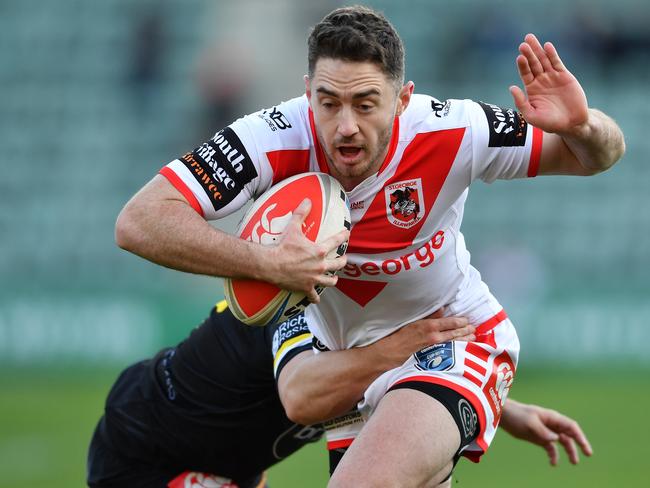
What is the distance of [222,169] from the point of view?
5.99 metres

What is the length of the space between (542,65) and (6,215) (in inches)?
495

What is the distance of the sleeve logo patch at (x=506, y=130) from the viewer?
6.32 metres

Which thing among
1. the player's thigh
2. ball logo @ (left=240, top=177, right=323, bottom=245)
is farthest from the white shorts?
ball logo @ (left=240, top=177, right=323, bottom=245)

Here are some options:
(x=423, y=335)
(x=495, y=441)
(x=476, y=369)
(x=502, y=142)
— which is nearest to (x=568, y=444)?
(x=476, y=369)

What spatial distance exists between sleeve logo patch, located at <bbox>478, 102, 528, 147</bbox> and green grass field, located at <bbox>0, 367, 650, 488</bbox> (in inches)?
202

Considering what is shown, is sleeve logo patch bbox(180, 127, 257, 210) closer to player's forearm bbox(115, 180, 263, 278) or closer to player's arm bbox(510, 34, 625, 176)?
player's forearm bbox(115, 180, 263, 278)

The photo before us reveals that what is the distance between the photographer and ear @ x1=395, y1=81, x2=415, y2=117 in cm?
612

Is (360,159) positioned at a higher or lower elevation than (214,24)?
lower

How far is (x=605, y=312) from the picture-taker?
15.6 meters

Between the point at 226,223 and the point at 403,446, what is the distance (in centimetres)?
1106

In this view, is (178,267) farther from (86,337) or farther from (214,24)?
(214,24)

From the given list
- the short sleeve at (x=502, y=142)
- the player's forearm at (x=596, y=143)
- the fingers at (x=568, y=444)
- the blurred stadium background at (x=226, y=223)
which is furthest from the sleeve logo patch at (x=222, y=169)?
the blurred stadium background at (x=226, y=223)

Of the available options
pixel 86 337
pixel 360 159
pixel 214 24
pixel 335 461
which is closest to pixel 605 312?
pixel 86 337

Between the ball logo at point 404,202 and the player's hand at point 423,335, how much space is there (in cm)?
59
